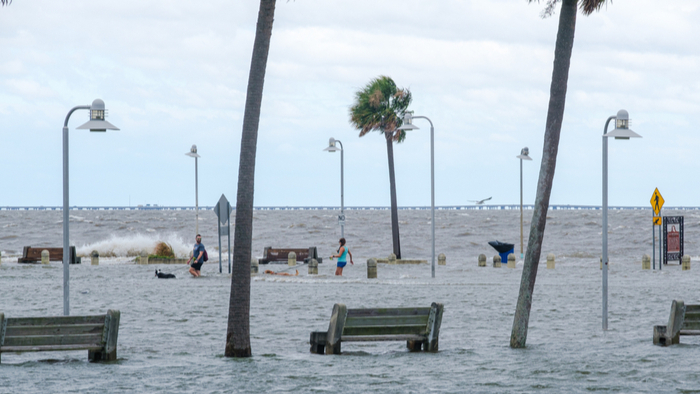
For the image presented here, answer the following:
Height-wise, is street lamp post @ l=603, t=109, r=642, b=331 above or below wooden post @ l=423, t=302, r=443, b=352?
above

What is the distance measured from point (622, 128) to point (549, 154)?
2885 millimetres

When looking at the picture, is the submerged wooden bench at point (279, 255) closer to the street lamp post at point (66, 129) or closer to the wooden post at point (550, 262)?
the wooden post at point (550, 262)

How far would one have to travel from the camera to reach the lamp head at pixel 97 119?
13680mm

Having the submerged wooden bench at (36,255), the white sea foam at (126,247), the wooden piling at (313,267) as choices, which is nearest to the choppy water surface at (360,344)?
the wooden piling at (313,267)

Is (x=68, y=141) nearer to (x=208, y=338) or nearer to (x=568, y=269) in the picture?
(x=208, y=338)

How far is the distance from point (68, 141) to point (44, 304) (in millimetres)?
6978

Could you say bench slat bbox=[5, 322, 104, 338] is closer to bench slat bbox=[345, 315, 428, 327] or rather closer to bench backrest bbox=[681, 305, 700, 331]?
bench slat bbox=[345, 315, 428, 327]

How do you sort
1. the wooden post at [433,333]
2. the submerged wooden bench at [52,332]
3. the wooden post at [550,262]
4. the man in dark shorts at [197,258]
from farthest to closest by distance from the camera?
1. the wooden post at [550,262]
2. the man in dark shorts at [197,258]
3. the wooden post at [433,333]
4. the submerged wooden bench at [52,332]

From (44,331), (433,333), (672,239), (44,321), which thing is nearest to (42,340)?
(44,331)

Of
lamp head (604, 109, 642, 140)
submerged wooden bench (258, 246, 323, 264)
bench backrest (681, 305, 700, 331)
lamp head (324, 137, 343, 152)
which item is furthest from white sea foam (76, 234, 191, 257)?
bench backrest (681, 305, 700, 331)

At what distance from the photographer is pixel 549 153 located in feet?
41.1

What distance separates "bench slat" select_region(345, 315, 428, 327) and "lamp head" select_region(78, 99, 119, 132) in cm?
534

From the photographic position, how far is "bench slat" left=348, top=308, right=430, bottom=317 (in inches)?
456

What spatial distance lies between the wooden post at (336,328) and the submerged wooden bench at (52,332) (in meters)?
2.93
